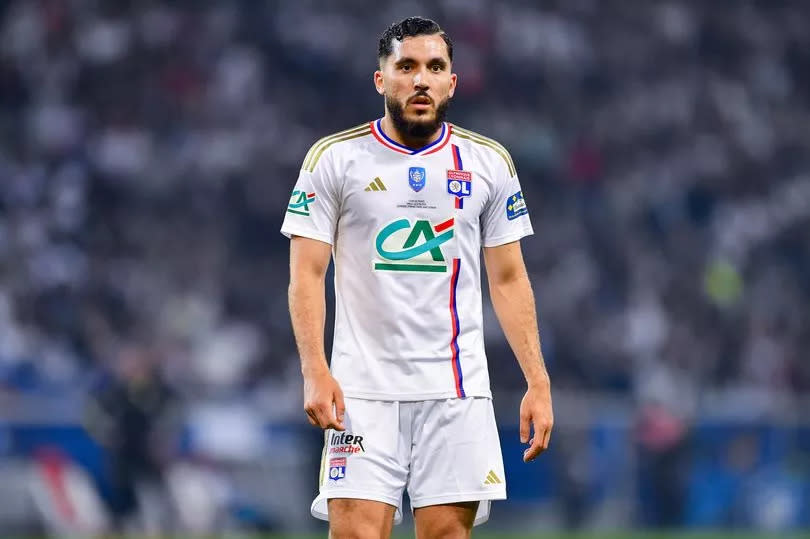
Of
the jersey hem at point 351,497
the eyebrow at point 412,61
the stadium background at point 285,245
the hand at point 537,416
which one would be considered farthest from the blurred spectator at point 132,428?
the eyebrow at point 412,61

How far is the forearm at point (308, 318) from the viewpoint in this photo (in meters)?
4.98

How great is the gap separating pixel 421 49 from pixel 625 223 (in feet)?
39.4

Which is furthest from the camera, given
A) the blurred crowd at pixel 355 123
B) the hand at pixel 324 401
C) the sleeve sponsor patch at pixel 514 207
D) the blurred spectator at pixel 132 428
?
the blurred crowd at pixel 355 123

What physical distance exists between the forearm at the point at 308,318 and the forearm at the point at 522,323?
73 centimetres

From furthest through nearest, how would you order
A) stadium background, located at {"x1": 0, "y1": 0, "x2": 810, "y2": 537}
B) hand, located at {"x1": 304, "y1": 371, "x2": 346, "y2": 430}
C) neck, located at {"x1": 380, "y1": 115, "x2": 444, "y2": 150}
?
stadium background, located at {"x1": 0, "y1": 0, "x2": 810, "y2": 537} < neck, located at {"x1": 380, "y1": 115, "x2": 444, "y2": 150} < hand, located at {"x1": 304, "y1": 371, "x2": 346, "y2": 430}

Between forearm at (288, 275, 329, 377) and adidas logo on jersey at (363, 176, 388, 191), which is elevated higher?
adidas logo on jersey at (363, 176, 388, 191)

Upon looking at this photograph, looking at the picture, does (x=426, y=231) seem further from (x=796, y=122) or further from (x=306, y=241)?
(x=796, y=122)

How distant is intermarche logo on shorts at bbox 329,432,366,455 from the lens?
5117mm

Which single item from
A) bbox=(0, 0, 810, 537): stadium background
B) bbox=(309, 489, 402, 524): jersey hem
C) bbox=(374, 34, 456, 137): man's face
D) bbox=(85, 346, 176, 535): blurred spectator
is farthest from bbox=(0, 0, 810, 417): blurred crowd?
bbox=(374, 34, 456, 137): man's face

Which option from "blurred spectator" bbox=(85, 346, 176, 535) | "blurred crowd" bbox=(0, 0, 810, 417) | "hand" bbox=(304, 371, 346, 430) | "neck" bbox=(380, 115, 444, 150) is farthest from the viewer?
"blurred crowd" bbox=(0, 0, 810, 417)

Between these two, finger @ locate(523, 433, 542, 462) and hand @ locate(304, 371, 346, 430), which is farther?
finger @ locate(523, 433, 542, 462)

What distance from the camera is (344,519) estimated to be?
506 cm

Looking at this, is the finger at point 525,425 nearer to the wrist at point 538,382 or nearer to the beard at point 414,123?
the wrist at point 538,382

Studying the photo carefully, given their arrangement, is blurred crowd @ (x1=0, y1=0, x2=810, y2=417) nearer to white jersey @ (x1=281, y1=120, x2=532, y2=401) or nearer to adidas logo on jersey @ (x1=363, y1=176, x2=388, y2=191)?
white jersey @ (x1=281, y1=120, x2=532, y2=401)
